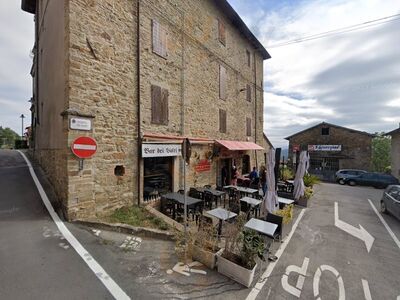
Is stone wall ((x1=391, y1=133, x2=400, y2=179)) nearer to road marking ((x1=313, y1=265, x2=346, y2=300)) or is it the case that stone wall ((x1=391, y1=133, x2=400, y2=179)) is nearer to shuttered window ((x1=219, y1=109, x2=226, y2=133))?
shuttered window ((x1=219, y1=109, x2=226, y2=133))

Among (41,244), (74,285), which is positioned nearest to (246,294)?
(74,285)

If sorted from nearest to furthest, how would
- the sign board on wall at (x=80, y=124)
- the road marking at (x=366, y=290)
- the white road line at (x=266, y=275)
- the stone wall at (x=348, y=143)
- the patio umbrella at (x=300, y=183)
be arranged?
the white road line at (x=266, y=275) → the road marking at (x=366, y=290) → the sign board on wall at (x=80, y=124) → the patio umbrella at (x=300, y=183) → the stone wall at (x=348, y=143)

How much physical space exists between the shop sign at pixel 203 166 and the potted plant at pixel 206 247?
6.19m

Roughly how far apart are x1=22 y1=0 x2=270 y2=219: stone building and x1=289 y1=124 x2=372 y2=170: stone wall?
19.2m

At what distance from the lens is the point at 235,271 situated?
4.06m

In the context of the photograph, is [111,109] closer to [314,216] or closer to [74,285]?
[74,285]

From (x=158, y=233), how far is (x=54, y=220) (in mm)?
2889

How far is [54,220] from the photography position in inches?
223

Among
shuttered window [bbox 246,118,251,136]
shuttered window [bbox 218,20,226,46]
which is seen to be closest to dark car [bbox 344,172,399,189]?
shuttered window [bbox 246,118,251,136]

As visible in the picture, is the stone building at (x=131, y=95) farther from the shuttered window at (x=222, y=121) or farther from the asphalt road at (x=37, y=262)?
the asphalt road at (x=37, y=262)

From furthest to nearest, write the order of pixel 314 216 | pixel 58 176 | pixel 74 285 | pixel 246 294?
pixel 314 216 < pixel 58 176 < pixel 246 294 < pixel 74 285

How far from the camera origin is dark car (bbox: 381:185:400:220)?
28.4 feet

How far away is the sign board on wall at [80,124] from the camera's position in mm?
5754

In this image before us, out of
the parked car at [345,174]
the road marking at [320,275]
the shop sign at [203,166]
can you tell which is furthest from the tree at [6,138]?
the road marking at [320,275]
